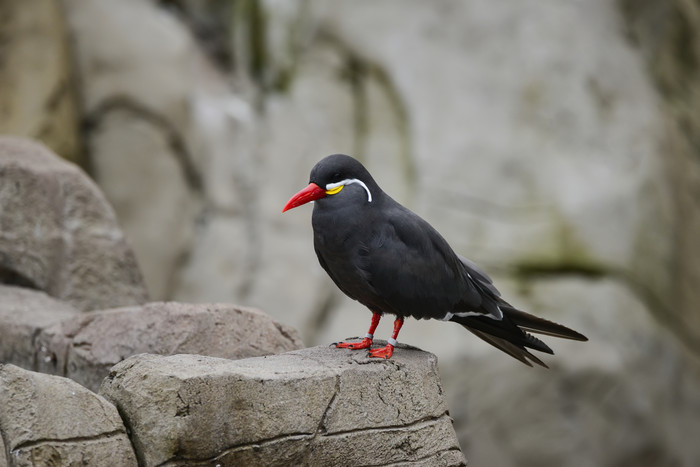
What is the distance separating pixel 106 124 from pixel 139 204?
77 cm

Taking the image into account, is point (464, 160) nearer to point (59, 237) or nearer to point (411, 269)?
point (59, 237)

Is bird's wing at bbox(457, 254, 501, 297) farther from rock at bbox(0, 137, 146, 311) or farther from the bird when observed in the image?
rock at bbox(0, 137, 146, 311)

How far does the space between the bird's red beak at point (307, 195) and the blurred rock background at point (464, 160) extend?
12.7ft

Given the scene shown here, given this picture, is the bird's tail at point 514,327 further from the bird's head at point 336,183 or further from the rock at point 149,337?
the rock at point 149,337

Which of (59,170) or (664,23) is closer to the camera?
(59,170)

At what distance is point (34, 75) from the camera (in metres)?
6.76

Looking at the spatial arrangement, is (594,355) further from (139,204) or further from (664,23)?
(139,204)

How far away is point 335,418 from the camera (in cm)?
327

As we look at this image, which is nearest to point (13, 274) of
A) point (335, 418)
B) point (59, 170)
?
point (59, 170)

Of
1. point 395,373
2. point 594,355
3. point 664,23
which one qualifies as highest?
point 664,23

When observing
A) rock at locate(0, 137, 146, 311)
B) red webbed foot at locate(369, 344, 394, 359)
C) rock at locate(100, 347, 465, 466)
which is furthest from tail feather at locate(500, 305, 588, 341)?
rock at locate(0, 137, 146, 311)

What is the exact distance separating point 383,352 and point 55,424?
138cm

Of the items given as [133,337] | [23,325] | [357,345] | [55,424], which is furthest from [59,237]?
[55,424]

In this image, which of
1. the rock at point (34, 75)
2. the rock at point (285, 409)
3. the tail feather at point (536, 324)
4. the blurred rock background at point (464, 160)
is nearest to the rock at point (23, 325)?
the rock at point (285, 409)
